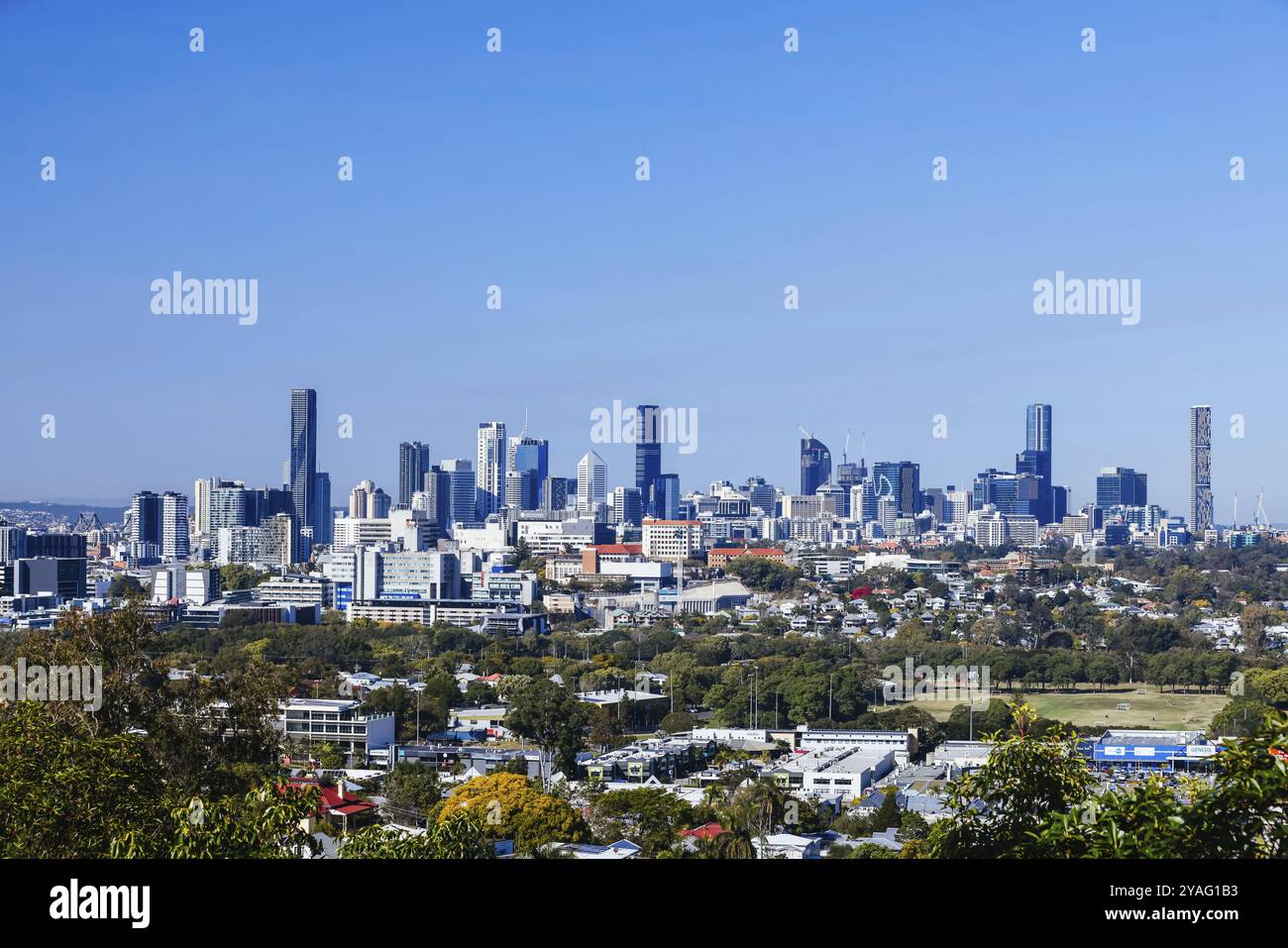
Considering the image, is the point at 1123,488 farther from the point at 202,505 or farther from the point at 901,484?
the point at 202,505

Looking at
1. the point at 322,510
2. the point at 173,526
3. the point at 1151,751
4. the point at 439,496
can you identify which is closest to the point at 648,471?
the point at 439,496

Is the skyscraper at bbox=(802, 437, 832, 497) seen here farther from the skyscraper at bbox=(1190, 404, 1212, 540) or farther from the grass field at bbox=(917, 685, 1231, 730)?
the grass field at bbox=(917, 685, 1231, 730)

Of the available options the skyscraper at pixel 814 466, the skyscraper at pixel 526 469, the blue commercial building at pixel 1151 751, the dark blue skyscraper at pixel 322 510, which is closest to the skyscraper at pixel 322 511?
the dark blue skyscraper at pixel 322 510

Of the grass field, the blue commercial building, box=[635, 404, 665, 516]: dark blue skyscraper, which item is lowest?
the grass field

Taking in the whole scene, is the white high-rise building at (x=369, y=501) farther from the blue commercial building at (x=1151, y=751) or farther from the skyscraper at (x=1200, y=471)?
the blue commercial building at (x=1151, y=751)

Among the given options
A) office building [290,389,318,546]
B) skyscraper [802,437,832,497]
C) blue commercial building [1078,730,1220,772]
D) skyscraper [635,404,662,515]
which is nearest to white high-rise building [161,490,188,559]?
office building [290,389,318,546]
